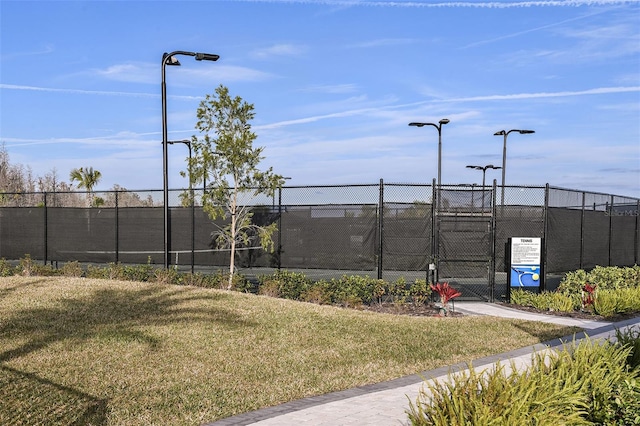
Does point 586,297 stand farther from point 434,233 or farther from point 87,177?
point 87,177

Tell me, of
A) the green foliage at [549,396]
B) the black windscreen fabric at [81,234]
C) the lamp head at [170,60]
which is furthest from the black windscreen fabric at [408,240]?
the black windscreen fabric at [81,234]

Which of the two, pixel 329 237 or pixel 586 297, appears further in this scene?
pixel 329 237

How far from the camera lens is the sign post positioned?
16500 mm

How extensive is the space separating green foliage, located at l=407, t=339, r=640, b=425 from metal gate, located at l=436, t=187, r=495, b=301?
9355 mm

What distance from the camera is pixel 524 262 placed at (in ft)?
54.3

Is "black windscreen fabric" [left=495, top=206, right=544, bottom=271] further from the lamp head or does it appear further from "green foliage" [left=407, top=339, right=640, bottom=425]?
"green foliage" [left=407, top=339, right=640, bottom=425]

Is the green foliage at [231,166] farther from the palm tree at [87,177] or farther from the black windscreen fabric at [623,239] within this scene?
the palm tree at [87,177]

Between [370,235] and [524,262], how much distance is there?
162 inches

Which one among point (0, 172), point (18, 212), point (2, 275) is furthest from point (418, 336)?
point (0, 172)

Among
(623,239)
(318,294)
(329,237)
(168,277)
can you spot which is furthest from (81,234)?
(623,239)

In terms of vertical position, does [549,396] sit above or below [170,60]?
below

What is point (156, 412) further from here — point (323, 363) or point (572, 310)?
point (572, 310)

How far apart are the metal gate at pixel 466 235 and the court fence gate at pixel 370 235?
0.03 metres

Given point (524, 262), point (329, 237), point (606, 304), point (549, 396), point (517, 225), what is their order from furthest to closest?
point (517, 225) < point (329, 237) < point (524, 262) < point (606, 304) < point (549, 396)
